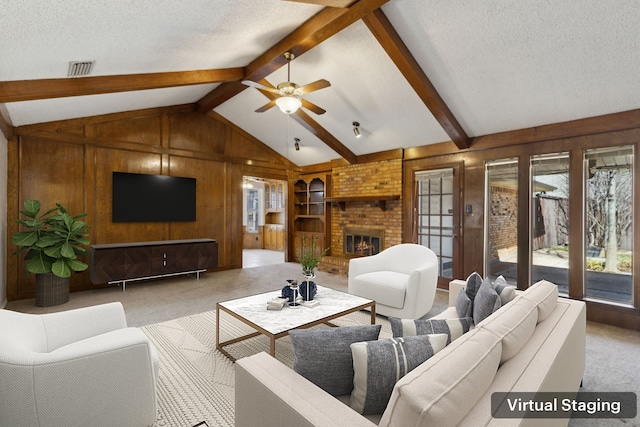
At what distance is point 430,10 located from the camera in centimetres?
290

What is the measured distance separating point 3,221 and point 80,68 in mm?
2567

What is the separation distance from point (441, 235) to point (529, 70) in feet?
8.83

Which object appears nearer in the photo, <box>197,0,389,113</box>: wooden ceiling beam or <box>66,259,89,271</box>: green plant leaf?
<box>197,0,389,113</box>: wooden ceiling beam

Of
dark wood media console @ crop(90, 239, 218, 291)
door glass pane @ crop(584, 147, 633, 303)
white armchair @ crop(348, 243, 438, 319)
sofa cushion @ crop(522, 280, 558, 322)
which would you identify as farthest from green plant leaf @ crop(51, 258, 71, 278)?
door glass pane @ crop(584, 147, 633, 303)

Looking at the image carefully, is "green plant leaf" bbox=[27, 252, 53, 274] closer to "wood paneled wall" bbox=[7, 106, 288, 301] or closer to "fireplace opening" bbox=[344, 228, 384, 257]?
"wood paneled wall" bbox=[7, 106, 288, 301]

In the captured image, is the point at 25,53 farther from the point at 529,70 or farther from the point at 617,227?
the point at 617,227

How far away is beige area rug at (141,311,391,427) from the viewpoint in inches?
74.4

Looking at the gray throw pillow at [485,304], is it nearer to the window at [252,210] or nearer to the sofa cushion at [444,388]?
the sofa cushion at [444,388]

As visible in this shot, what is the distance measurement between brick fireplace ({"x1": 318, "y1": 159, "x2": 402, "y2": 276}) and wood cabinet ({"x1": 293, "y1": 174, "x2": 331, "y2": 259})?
8.8 inches

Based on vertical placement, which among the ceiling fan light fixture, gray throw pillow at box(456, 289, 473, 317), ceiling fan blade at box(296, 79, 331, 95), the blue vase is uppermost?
ceiling fan blade at box(296, 79, 331, 95)

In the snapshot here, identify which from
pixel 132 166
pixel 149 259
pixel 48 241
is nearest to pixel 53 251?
pixel 48 241

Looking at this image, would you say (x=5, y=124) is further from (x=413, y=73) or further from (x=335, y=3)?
(x=413, y=73)

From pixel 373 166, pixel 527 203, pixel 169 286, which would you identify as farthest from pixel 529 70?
pixel 169 286

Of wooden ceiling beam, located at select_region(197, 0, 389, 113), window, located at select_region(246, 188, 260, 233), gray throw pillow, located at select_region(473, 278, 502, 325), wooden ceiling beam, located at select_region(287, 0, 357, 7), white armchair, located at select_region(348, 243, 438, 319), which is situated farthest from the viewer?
window, located at select_region(246, 188, 260, 233)
